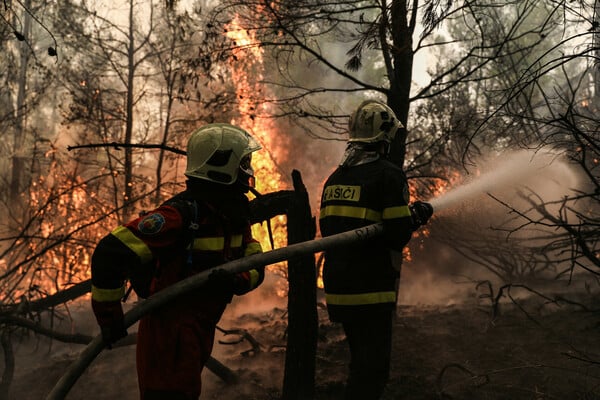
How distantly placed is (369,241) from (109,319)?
1.69 m

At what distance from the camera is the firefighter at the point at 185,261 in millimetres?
→ 2088

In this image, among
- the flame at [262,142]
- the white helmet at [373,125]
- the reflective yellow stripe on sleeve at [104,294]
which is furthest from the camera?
the flame at [262,142]

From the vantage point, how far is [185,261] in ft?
7.66

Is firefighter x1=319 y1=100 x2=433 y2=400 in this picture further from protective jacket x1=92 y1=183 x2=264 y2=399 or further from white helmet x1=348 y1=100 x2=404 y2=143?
protective jacket x1=92 y1=183 x2=264 y2=399

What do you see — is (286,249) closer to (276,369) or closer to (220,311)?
(220,311)

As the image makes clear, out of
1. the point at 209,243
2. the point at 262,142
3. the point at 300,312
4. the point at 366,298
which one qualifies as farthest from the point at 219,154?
the point at 262,142

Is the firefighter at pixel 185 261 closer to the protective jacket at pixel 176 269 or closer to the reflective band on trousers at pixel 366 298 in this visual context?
the protective jacket at pixel 176 269

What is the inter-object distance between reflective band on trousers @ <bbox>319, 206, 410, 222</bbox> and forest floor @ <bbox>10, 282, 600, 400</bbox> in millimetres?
1460

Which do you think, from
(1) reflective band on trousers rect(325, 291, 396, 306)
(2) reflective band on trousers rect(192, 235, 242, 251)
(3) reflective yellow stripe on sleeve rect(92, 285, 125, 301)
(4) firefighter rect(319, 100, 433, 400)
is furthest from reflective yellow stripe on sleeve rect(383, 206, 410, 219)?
(3) reflective yellow stripe on sleeve rect(92, 285, 125, 301)

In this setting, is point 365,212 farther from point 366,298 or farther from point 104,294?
point 104,294

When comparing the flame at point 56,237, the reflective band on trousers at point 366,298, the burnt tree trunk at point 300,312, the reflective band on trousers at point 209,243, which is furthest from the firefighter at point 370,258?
the flame at point 56,237

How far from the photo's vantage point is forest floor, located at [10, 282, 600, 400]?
13.0 feet

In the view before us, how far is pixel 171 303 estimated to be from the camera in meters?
2.31

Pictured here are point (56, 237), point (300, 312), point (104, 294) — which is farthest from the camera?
point (56, 237)
